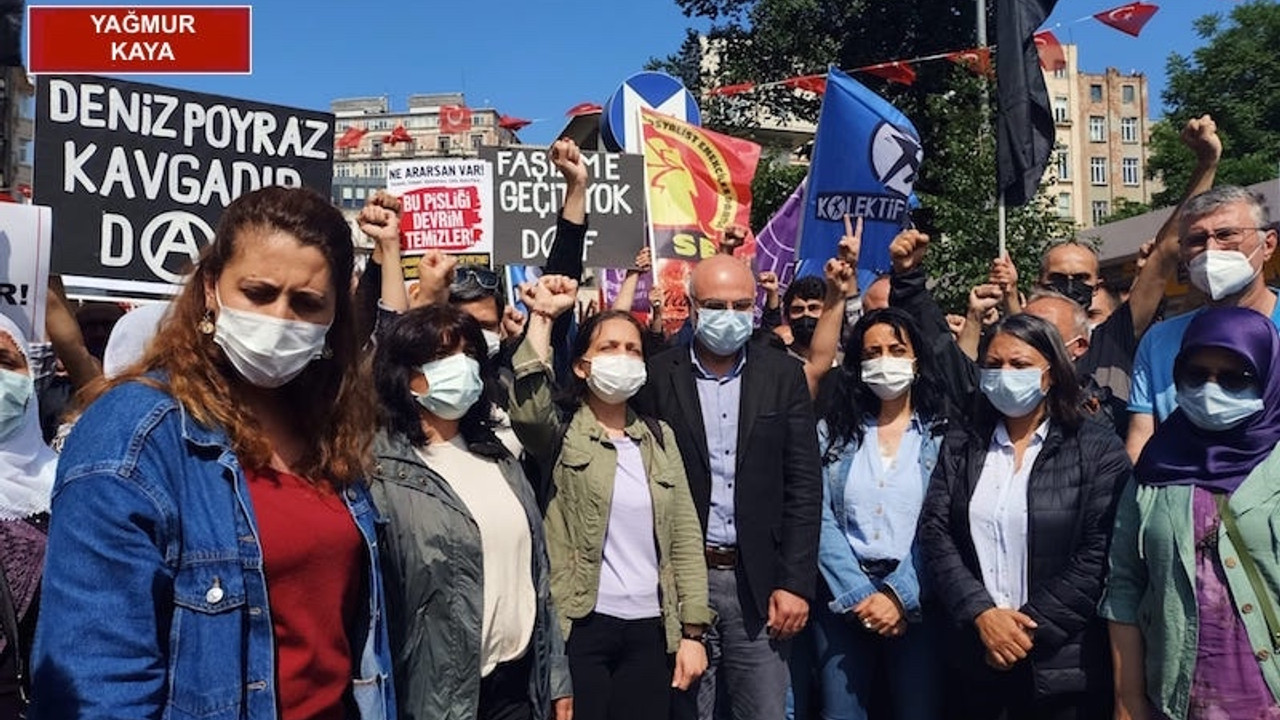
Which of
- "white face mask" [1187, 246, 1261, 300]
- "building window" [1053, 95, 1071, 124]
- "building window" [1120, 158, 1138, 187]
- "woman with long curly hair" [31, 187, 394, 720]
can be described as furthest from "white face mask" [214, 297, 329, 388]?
"building window" [1120, 158, 1138, 187]

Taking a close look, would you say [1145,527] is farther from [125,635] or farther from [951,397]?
[125,635]

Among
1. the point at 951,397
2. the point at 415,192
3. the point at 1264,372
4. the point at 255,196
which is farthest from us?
the point at 415,192

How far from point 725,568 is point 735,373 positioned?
79 cm

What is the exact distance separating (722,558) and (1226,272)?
207cm

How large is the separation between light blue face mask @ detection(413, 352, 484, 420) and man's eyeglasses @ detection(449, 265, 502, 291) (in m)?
1.56

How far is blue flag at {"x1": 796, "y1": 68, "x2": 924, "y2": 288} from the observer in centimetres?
732

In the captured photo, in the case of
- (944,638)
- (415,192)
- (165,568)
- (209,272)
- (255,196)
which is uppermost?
(415,192)

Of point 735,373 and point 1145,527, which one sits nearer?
point 1145,527

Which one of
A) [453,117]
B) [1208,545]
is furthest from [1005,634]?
[453,117]

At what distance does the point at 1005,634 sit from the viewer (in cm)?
394

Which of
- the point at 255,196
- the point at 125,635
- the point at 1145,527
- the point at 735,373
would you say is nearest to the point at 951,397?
the point at 735,373

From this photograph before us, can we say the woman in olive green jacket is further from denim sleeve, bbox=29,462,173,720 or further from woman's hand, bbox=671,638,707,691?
denim sleeve, bbox=29,462,173,720

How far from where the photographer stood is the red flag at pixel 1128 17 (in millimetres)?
13047

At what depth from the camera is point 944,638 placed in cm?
430
